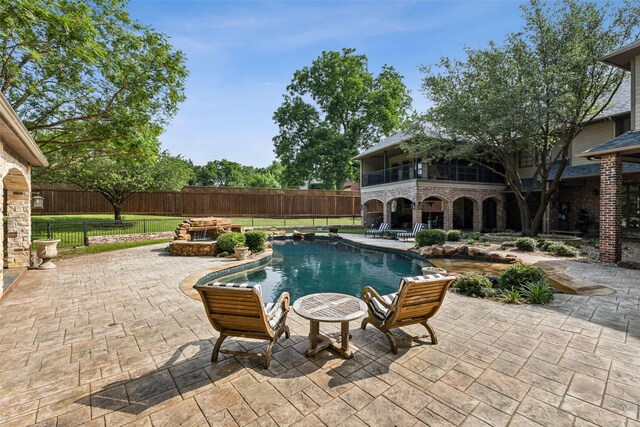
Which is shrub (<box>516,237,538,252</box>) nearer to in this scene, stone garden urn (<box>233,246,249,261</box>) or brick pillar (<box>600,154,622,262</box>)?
brick pillar (<box>600,154,622,262</box>)

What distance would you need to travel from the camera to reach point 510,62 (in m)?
12.3

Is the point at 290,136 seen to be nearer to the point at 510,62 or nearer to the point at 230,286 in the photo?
the point at 510,62

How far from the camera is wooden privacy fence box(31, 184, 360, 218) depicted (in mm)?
20172

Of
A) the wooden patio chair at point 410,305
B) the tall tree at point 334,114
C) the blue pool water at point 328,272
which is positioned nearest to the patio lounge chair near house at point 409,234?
the blue pool water at point 328,272

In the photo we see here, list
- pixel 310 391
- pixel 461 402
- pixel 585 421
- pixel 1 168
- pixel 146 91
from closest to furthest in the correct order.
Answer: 1. pixel 585 421
2. pixel 461 402
3. pixel 310 391
4. pixel 1 168
5. pixel 146 91

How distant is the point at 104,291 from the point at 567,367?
760 centimetres

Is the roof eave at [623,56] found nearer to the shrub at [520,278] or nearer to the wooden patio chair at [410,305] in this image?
the shrub at [520,278]

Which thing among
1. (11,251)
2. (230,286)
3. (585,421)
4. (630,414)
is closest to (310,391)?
(230,286)

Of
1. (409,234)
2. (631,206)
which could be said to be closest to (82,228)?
(409,234)

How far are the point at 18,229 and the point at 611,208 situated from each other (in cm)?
1657

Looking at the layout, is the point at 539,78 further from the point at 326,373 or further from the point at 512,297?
the point at 326,373

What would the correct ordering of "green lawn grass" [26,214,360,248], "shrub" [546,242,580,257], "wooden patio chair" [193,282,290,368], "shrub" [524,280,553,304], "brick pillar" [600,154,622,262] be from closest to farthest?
1. "wooden patio chair" [193,282,290,368]
2. "shrub" [524,280,553,304]
3. "brick pillar" [600,154,622,262]
4. "shrub" [546,242,580,257]
5. "green lawn grass" [26,214,360,248]

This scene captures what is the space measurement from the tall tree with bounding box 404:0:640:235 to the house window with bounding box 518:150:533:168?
472 cm

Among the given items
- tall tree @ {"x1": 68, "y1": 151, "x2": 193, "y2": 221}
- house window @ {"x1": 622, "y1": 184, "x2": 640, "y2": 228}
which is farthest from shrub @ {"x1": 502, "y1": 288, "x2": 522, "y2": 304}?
tall tree @ {"x1": 68, "y1": 151, "x2": 193, "y2": 221}
